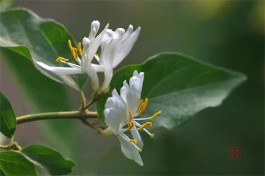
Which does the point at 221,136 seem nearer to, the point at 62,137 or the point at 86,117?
the point at 62,137

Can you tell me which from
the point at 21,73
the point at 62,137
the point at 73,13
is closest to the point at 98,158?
the point at 62,137

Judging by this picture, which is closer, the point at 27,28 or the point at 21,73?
the point at 27,28

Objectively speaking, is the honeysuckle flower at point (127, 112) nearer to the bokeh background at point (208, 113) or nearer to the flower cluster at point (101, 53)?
the flower cluster at point (101, 53)

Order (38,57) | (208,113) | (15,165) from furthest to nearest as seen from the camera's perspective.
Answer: (208,113) < (38,57) < (15,165)

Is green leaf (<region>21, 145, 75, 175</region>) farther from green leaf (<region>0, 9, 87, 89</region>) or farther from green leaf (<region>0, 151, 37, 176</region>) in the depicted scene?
green leaf (<region>0, 9, 87, 89</region>)

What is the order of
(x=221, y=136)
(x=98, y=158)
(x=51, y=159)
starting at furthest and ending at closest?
1. (x=221, y=136)
2. (x=98, y=158)
3. (x=51, y=159)

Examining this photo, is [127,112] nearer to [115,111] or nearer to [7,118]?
[115,111]

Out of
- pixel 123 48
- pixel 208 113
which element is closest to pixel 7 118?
pixel 123 48
